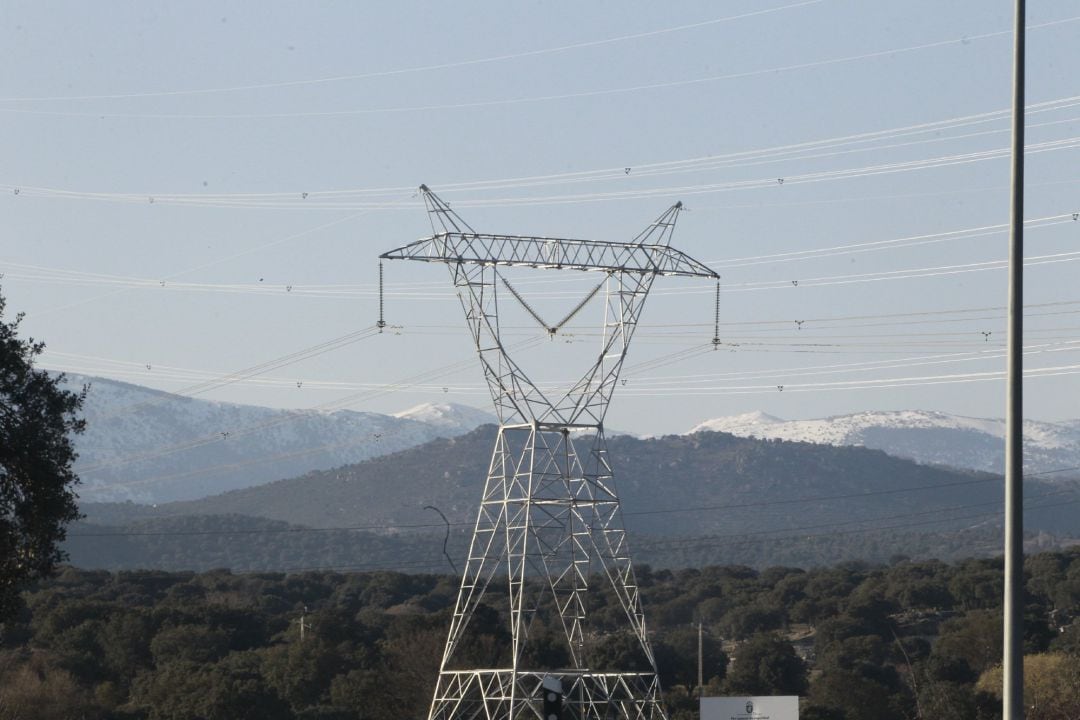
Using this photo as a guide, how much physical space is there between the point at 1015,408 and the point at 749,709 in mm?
21118

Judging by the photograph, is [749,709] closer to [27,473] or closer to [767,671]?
[27,473]

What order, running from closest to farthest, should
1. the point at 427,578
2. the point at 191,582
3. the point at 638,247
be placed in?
the point at 638,247, the point at 191,582, the point at 427,578

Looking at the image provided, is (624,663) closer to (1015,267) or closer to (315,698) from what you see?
(315,698)

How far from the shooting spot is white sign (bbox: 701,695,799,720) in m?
43.1

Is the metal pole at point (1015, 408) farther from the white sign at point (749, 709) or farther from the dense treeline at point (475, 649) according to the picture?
the dense treeline at point (475, 649)

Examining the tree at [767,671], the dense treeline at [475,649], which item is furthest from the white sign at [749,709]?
the tree at [767,671]

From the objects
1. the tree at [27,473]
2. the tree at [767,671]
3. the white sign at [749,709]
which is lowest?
the tree at [767,671]

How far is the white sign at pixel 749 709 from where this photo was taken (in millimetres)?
43094

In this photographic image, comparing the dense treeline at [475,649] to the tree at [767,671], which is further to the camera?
the tree at [767,671]

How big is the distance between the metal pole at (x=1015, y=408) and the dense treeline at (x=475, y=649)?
49536mm

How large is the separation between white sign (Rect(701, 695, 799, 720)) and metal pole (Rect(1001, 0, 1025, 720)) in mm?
19696

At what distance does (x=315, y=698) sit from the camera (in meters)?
84.1

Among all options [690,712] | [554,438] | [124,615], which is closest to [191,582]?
[124,615]

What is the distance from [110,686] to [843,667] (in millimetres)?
39497
